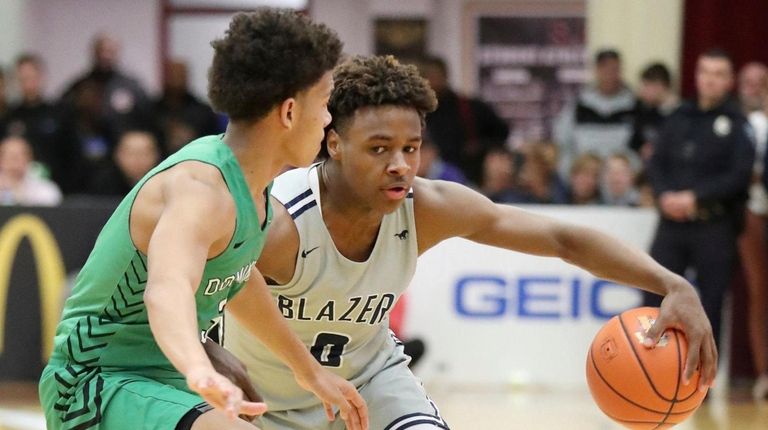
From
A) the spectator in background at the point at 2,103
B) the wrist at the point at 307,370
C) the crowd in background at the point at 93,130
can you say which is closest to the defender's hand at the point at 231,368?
the wrist at the point at 307,370

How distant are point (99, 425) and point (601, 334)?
1876 millimetres

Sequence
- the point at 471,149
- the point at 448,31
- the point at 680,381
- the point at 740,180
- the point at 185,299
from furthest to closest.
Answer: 1. the point at 448,31
2. the point at 471,149
3. the point at 740,180
4. the point at 680,381
5. the point at 185,299

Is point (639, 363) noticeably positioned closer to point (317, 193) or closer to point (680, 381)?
point (680, 381)

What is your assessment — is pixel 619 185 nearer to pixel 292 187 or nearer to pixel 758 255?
pixel 758 255

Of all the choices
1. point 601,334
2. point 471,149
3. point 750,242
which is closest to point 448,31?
point 471,149

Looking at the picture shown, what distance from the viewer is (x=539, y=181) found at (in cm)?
930

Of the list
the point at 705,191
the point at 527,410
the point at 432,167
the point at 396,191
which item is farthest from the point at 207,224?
the point at 432,167

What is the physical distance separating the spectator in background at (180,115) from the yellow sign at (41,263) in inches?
61.4

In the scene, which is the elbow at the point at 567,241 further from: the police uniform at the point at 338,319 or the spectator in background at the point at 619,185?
the spectator in background at the point at 619,185

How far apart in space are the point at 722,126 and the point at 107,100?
17.2ft

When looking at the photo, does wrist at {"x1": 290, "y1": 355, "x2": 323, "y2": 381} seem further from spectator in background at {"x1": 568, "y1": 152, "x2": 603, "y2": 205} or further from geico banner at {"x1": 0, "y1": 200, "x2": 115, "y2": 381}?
spectator in background at {"x1": 568, "y1": 152, "x2": 603, "y2": 205}

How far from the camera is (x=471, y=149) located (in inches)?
392

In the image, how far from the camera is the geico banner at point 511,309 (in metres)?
8.70

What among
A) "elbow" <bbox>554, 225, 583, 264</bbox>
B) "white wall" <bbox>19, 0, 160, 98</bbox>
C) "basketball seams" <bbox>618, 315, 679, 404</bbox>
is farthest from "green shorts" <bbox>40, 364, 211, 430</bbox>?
"white wall" <bbox>19, 0, 160, 98</bbox>
